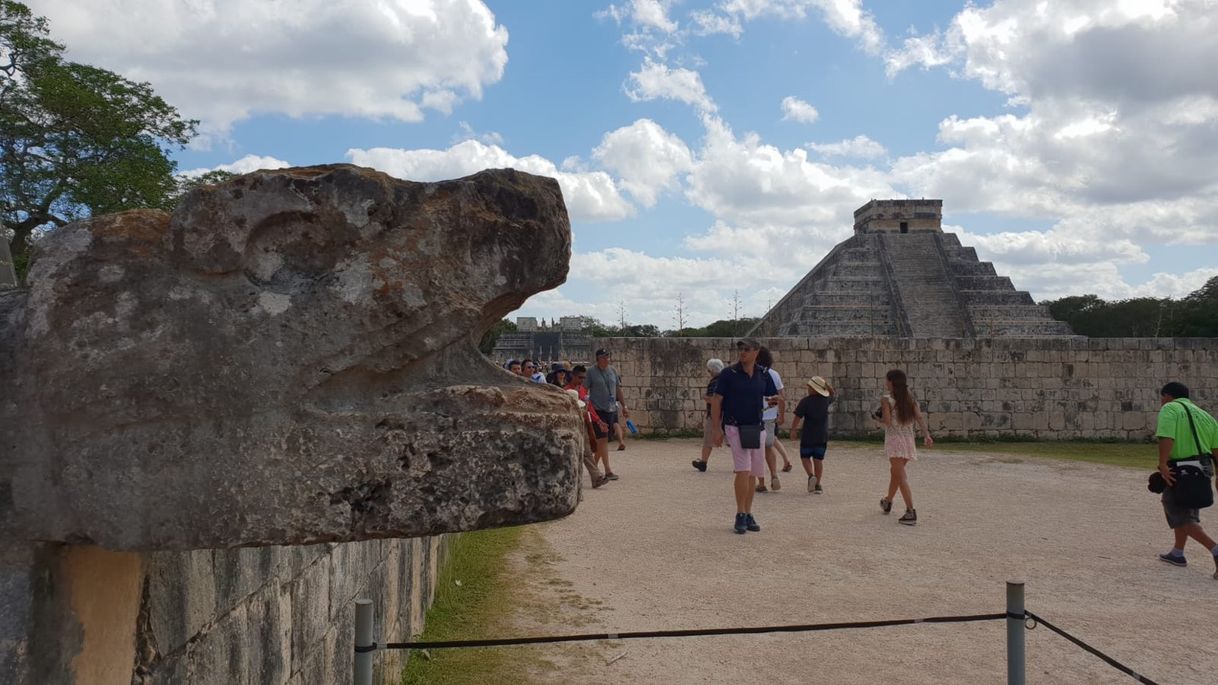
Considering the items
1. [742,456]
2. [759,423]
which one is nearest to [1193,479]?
[759,423]

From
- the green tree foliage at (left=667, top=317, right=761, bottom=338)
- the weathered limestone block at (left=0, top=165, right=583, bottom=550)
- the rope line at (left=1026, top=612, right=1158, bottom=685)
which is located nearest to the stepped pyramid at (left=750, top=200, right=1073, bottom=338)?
the green tree foliage at (left=667, top=317, right=761, bottom=338)

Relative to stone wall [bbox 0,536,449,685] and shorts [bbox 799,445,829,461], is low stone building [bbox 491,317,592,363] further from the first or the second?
stone wall [bbox 0,536,449,685]

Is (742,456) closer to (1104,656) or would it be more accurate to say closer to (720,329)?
(1104,656)

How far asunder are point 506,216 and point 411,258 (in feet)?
0.60

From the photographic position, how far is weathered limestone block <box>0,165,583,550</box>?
1.45 metres

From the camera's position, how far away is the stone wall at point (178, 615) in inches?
58.0

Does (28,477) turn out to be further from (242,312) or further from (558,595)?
(558,595)

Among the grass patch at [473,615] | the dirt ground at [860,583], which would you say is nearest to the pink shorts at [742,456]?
the dirt ground at [860,583]

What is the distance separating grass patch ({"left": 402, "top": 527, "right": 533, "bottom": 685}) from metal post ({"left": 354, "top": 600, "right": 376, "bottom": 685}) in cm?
182

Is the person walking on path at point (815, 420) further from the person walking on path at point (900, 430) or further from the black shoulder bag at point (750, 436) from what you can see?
the black shoulder bag at point (750, 436)

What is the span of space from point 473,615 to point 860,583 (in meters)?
2.74

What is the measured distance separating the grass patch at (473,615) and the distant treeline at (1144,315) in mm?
32535

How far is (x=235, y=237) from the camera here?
4.86ft

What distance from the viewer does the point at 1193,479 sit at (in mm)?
6809
